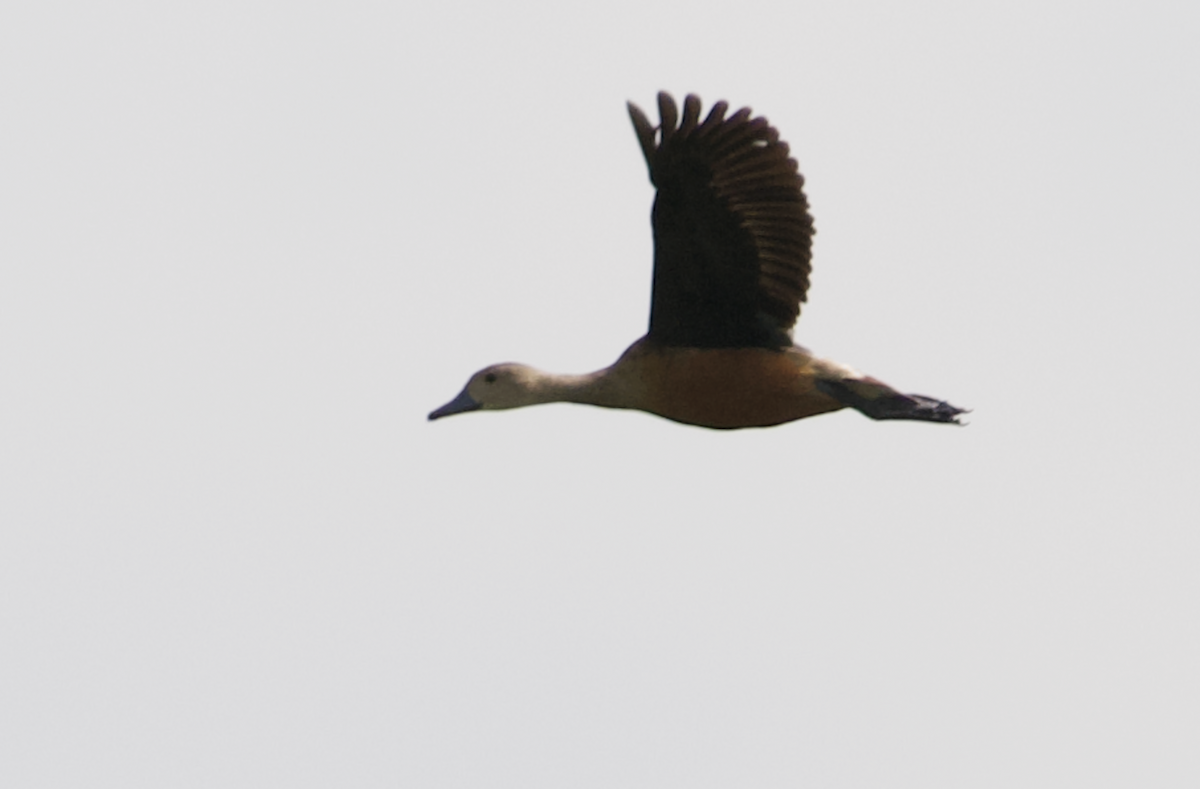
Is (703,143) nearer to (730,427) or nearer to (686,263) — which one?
(686,263)

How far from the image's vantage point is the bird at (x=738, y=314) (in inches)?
490

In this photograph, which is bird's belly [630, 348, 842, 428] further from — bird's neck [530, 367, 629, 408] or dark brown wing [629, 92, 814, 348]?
bird's neck [530, 367, 629, 408]

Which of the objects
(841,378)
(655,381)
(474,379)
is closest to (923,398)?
(841,378)

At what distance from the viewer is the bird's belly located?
12758mm

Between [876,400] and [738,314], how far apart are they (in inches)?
33.8

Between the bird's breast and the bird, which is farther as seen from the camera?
the bird's breast

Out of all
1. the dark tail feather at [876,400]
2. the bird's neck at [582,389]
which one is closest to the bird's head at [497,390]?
the bird's neck at [582,389]

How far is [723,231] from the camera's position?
12555 millimetres

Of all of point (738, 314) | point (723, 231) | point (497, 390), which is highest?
point (723, 231)

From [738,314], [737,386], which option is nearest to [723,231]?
[738,314]

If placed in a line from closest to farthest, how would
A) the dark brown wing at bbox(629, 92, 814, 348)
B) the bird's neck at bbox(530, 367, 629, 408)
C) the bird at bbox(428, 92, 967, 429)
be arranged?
the dark brown wing at bbox(629, 92, 814, 348) < the bird at bbox(428, 92, 967, 429) < the bird's neck at bbox(530, 367, 629, 408)

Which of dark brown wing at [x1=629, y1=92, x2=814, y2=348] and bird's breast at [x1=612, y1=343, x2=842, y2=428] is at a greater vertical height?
dark brown wing at [x1=629, y1=92, x2=814, y2=348]

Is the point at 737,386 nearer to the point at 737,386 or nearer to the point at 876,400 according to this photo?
the point at 737,386

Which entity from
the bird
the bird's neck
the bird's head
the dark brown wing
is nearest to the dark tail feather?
the bird
